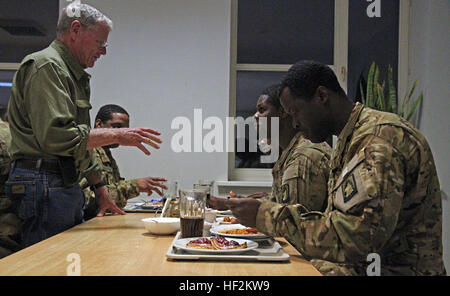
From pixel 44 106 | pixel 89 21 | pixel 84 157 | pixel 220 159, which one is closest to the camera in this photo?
pixel 44 106

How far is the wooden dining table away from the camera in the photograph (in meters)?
1.06

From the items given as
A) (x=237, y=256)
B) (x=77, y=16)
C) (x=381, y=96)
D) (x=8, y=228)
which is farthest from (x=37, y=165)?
(x=381, y=96)

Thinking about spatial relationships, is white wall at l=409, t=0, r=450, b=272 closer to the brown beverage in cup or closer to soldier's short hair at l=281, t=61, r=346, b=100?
soldier's short hair at l=281, t=61, r=346, b=100

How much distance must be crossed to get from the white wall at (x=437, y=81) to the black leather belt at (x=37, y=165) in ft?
10.0

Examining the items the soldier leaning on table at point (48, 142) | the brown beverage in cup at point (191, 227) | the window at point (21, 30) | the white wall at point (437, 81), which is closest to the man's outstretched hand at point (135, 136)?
the soldier leaning on table at point (48, 142)

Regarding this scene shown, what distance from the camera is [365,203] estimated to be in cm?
115

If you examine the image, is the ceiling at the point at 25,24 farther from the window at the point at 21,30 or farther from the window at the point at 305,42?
the window at the point at 305,42

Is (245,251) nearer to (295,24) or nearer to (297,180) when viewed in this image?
(297,180)

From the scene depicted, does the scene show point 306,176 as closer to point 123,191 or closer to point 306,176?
point 306,176

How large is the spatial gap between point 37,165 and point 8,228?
1.78 feet

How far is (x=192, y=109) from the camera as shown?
4027 mm

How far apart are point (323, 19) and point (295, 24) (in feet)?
0.93

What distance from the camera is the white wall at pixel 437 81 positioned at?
353 centimetres
